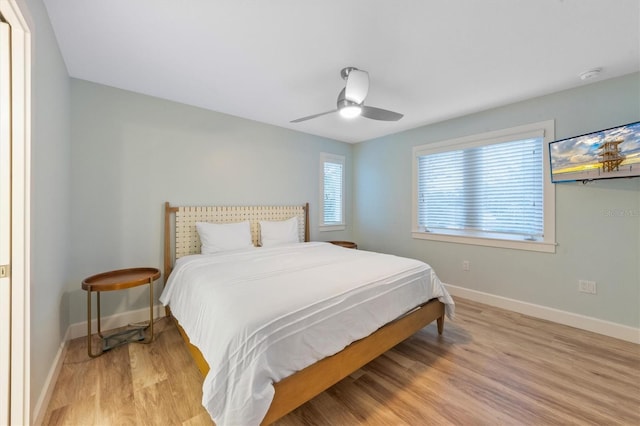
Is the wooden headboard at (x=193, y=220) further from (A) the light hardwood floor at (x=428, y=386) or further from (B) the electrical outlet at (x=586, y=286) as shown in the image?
(B) the electrical outlet at (x=586, y=286)

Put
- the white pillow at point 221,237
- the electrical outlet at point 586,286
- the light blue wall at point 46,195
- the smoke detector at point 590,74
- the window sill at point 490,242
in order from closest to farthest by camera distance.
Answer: the light blue wall at point 46,195 < the smoke detector at point 590,74 < the electrical outlet at point 586,286 < the window sill at point 490,242 < the white pillow at point 221,237

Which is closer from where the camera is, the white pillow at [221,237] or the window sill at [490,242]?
the window sill at [490,242]

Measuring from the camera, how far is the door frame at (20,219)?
1.25m

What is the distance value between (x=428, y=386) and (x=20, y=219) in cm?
263

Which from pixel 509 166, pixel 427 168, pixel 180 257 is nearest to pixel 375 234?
pixel 427 168

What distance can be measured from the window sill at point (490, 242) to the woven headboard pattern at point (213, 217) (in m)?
2.11

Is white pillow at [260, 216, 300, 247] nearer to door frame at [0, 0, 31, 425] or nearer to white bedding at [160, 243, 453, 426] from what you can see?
white bedding at [160, 243, 453, 426]

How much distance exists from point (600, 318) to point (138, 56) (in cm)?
492

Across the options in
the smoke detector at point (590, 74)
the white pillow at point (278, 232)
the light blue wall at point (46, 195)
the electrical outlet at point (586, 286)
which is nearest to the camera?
the light blue wall at point (46, 195)

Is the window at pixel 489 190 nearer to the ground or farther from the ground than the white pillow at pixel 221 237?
farther from the ground

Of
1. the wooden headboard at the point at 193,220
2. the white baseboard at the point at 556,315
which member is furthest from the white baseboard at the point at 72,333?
the white baseboard at the point at 556,315

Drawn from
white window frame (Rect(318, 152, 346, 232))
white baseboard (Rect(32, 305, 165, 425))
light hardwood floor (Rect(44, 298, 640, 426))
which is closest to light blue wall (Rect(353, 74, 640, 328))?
light hardwood floor (Rect(44, 298, 640, 426))

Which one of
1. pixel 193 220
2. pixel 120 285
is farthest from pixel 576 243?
pixel 120 285

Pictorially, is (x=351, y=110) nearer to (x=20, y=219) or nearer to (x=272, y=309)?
(x=272, y=309)
